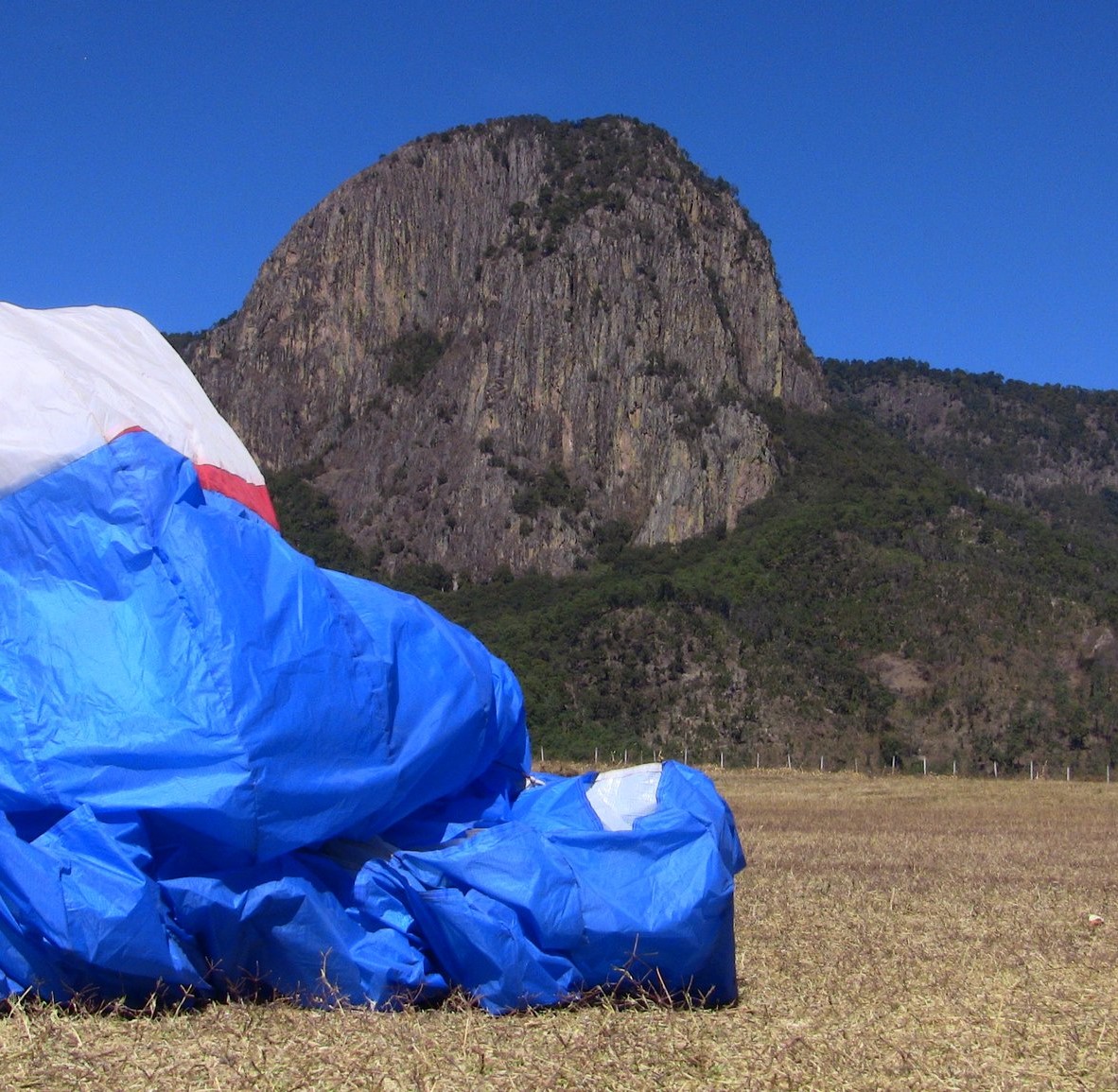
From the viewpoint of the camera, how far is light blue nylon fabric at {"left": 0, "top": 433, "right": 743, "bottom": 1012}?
17.0 feet

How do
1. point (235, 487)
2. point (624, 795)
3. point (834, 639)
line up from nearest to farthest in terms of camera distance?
point (235, 487) → point (624, 795) → point (834, 639)

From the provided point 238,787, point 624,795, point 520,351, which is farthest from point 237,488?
point 520,351

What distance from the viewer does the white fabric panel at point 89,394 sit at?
5.84 meters

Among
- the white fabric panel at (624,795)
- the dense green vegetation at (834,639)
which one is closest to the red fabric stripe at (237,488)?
the white fabric panel at (624,795)

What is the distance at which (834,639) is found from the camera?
55.8 m

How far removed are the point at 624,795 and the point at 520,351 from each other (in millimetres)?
69831

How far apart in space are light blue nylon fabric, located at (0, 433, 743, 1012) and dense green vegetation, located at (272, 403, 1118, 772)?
39624 mm

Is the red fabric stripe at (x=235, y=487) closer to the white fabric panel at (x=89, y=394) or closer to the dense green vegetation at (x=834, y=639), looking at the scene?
the white fabric panel at (x=89, y=394)

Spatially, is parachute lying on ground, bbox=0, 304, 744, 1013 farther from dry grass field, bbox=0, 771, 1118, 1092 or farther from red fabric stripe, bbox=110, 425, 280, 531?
dry grass field, bbox=0, 771, 1118, 1092

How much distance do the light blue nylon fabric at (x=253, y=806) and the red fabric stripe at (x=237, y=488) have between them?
0.90 ft

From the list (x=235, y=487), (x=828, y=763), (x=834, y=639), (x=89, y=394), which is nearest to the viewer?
(x=89, y=394)

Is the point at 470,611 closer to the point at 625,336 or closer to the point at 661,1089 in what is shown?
the point at 625,336

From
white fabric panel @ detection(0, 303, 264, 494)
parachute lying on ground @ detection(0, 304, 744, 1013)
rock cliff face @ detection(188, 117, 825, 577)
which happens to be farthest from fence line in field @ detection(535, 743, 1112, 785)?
parachute lying on ground @ detection(0, 304, 744, 1013)

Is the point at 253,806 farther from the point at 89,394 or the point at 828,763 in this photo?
the point at 828,763
